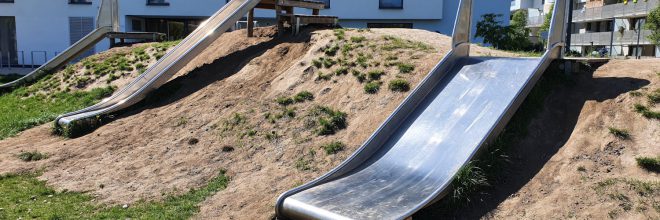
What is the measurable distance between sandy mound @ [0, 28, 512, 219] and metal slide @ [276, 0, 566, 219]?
621 mm

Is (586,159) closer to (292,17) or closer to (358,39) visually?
(358,39)

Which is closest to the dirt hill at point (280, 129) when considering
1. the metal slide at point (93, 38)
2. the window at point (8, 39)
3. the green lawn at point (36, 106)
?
the green lawn at point (36, 106)

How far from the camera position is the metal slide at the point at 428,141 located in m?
6.08

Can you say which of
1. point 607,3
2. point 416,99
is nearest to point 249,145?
point 416,99

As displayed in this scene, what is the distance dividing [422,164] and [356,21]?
90.2 ft

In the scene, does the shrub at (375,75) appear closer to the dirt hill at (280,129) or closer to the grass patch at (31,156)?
the dirt hill at (280,129)

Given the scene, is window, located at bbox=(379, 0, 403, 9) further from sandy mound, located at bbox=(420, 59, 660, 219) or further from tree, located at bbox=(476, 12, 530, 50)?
sandy mound, located at bbox=(420, 59, 660, 219)

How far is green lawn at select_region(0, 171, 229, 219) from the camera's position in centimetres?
688

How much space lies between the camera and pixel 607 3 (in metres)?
52.6

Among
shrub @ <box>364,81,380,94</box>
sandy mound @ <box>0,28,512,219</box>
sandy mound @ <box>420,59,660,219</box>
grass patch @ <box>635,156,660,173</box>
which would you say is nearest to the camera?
sandy mound @ <box>420,59,660,219</box>

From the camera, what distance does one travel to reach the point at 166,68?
1278 centimetres

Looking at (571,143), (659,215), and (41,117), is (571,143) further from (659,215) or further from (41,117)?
(41,117)

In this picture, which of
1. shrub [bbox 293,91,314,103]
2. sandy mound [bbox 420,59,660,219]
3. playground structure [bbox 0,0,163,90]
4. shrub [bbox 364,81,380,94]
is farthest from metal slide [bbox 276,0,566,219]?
playground structure [bbox 0,0,163,90]

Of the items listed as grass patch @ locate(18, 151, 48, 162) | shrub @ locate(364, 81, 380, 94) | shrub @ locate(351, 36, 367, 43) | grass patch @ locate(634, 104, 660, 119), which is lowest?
grass patch @ locate(18, 151, 48, 162)
